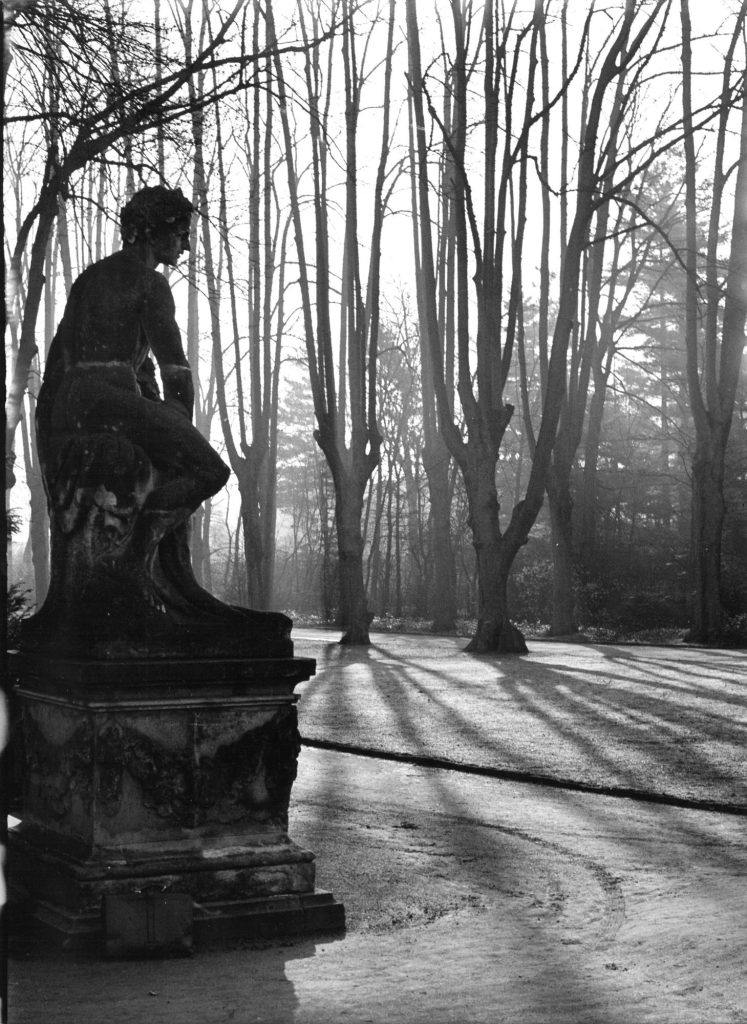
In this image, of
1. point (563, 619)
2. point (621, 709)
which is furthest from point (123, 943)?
point (563, 619)

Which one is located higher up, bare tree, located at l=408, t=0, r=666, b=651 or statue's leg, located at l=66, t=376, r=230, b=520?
bare tree, located at l=408, t=0, r=666, b=651

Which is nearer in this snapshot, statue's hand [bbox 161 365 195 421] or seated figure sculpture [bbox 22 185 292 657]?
seated figure sculpture [bbox 22 185 292 657]

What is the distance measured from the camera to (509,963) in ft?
14.8

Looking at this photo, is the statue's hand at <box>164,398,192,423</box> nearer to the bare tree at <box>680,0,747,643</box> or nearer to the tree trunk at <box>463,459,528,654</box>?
the tree trunk at <box>463,459,528,654</box>

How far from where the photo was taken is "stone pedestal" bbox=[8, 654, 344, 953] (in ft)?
16.1

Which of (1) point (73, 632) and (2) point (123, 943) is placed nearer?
(2) point (123, 943)

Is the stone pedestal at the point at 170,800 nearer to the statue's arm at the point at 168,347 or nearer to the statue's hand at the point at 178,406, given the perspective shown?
the statue's hand at the point at 178,406

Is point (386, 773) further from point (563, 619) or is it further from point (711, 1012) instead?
point (563, 619)

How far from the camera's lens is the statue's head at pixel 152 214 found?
5.74m

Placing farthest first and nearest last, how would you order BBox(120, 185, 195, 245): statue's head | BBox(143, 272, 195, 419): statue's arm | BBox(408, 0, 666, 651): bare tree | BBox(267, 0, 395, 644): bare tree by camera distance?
1. BBox(267, 0, 395, 644): bare tree
2. BBox(408, 0, 666, 651): bare tree
3. BBox(120, 185, 195, 245): statue's head
4. BBox(143, 272, 195, 419): statue's arm

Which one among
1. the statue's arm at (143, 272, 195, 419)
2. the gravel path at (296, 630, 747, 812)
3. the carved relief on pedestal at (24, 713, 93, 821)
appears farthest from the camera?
the gravel path at (296, 630, 747, 812)

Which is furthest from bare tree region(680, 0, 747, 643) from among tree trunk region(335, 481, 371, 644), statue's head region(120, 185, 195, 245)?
statue's head region(120, 185, 195, 245)

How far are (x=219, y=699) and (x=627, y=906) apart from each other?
5.84 ft

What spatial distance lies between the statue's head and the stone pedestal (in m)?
1.82
